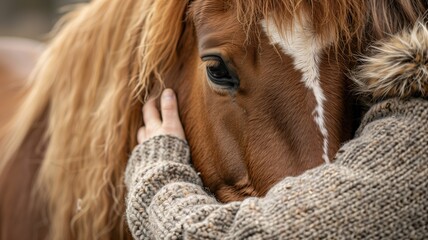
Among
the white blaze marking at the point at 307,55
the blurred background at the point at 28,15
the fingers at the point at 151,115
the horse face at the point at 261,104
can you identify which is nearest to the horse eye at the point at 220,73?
the horse face at the point at 261,104

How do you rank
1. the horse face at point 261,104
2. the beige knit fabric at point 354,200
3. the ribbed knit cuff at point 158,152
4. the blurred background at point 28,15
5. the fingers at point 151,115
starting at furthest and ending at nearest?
1. the blurred background at point 28,15
2. the fingers at point 151,115
3. the ribbed knit cuff at point 158,152
4. the horse face at point 261,104
5. the beige knit fabric at point 354,200

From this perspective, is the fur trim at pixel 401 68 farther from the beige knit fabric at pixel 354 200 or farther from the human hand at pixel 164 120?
the human hand at pixel 164 120

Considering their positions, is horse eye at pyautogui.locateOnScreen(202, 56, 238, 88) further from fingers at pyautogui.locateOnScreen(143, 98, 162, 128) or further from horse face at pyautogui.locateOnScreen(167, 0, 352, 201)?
fingers at pyautogui.locateOnScreen(143, 98, 162, 128)

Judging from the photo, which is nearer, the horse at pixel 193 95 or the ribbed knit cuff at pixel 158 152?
the horse at pixel 193 95

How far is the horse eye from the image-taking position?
148cm

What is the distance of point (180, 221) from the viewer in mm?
1324

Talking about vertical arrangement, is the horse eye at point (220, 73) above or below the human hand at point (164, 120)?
above

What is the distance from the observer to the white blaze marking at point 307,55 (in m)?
1.38

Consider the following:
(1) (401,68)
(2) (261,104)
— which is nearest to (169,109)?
(2) (261,104)

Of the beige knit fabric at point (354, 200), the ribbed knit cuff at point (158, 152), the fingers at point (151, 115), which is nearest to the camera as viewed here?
the beige knit fabric at point (354, 200)

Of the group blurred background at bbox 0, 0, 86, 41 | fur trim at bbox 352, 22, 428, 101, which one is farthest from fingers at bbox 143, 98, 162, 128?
blurred background at bbox 0, 0, 86, 41

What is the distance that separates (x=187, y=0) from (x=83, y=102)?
0.47 meters

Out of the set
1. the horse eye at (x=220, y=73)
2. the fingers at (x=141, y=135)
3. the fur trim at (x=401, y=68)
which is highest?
the fur trim at (x=401, y=68)

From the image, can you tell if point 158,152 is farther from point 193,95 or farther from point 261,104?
point 261,104
